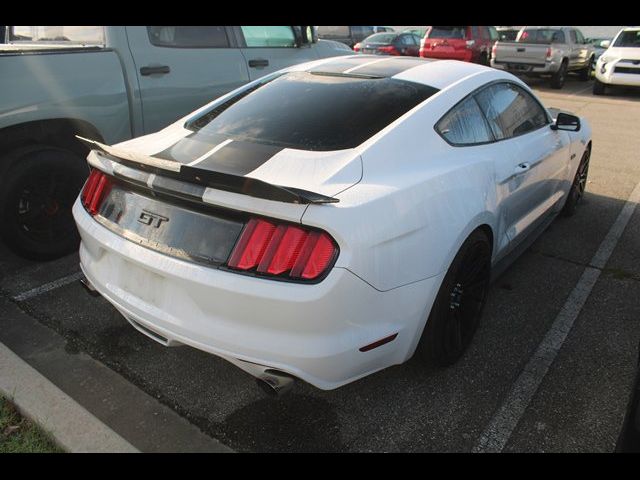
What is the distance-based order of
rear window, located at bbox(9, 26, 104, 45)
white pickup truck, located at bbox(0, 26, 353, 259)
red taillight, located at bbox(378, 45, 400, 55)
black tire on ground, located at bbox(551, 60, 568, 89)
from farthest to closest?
red taillight, located at bbox(378, 45, 400, 55) < black tire on ground, located at bbox(551, 60, 568, 89) < rear window, located at bbox(9, 26, 104, 45) < white pickup truck, located at bbox(0, 26, 353, 259)

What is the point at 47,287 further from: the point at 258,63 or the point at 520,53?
the point at 520,53

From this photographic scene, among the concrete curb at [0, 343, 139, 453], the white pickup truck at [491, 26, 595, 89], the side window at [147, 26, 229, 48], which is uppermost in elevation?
the side window at [147, 26, 229, 48]

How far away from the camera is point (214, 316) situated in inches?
83.0

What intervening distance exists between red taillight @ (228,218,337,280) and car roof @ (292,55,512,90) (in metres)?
1.43

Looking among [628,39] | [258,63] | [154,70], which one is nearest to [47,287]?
[154,70]

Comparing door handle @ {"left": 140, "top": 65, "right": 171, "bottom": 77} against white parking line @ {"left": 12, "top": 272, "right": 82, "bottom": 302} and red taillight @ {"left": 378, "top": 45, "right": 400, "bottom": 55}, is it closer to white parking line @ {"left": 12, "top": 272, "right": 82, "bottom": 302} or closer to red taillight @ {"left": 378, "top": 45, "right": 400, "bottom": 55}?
white parking line @ {"left": 12, "top": 272, "right": 82, "bottom": 302}

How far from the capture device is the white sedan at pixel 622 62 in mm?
13141

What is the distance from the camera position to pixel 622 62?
13.3 meters

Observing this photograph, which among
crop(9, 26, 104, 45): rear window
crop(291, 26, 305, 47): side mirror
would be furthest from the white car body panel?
crop(9, 26, 104, 45): rear window

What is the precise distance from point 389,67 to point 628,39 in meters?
13.4

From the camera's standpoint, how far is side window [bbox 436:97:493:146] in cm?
275

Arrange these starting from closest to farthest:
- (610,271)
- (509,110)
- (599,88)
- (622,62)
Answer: (509,110) → (610,271) → (622,62) → (599,88)
